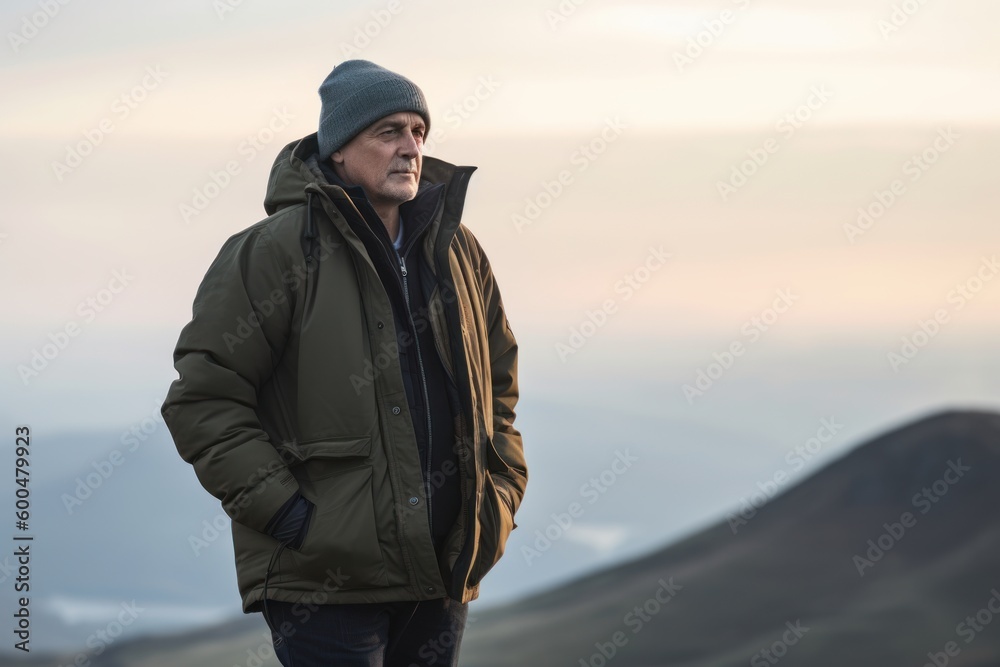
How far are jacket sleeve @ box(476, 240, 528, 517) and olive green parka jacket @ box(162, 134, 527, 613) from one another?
21 centimetres

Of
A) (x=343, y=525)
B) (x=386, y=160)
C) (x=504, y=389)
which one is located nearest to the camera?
(x=343, y=525)

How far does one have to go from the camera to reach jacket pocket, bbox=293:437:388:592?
215cm

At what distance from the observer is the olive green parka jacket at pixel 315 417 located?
2.17 metres

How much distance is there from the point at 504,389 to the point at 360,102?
713 millimetres

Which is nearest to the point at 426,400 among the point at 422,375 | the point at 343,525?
the point at 422,375

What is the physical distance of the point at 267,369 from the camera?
2.22 meters

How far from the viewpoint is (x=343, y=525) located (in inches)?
85.0

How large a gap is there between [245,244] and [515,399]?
0.72 metres

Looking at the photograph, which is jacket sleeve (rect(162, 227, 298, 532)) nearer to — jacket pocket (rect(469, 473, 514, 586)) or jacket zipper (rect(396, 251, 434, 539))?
jacket zipper (rect(396, 251, 434, 539))

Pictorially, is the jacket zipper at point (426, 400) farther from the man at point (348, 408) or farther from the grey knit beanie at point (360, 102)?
the grey knit beanie at point (360, 102)

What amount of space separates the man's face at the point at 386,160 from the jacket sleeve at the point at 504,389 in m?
0.34

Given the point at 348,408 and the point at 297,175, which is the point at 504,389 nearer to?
the point at 348,408

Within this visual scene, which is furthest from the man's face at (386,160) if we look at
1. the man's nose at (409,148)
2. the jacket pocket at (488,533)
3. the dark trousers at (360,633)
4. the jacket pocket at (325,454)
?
the dark trousers at (360,633)

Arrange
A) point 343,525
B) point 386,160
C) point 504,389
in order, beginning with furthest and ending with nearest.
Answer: point 504,389 < point 386,160 < point 343,525
